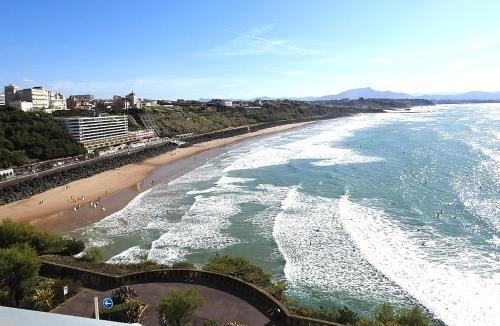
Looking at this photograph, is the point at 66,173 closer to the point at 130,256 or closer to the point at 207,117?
the point at 130,256

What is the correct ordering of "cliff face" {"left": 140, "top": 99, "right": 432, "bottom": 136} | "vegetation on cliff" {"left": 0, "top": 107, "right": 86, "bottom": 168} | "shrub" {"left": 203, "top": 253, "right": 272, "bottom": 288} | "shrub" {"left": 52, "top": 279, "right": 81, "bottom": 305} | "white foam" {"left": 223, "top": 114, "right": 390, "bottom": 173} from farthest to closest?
"cliff face" {"left": 140, "top": 99, "right": 432, "bottom": 136}
"white foam" {"left": 223, "top": 114, "right": 390, "bottom": 173}
"vegetation on cliff" {"left": 0, "top": 107, "right": 86, "bottom": 168}
"shrub" {"left": 203, "top": 253, "right": 272, "bottom": 288}
"shrub" {"left": 52, "top": 279, "right": 81, "bottom": 305}

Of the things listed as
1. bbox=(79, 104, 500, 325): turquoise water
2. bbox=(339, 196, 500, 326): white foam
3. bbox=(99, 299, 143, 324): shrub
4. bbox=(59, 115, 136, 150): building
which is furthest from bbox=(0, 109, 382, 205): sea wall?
bbox=(339, 196, 500, 326): white foam

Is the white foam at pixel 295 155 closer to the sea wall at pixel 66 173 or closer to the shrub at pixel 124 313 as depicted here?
the sea wall at pixel 66 173

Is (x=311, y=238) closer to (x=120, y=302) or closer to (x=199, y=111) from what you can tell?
(x=120, y=302)

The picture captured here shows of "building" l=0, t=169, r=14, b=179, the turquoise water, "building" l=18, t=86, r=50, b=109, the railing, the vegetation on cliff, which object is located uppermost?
"building" l=18, t=86, r=50, b=109

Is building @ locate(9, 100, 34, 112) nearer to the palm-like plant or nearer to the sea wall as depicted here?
the sea wall

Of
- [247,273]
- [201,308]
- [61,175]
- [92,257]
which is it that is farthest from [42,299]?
[61,175]
